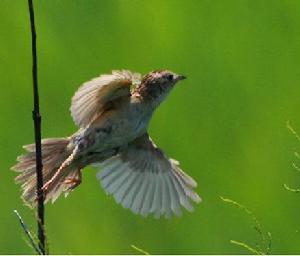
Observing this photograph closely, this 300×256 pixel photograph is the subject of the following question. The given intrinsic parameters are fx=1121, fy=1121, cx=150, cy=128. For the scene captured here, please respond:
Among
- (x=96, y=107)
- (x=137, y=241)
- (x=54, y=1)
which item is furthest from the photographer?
(x=54, y=1)

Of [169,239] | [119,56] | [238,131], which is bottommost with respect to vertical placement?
[169,239]

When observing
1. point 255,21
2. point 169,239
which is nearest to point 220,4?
point 255,21

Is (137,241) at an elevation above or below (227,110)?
below

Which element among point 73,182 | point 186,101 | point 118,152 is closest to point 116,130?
point 118,152

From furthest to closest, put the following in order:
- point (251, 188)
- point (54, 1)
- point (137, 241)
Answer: point (54, 1), point (251, 188), point (137, 241)

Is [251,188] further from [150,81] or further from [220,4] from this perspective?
[150,81]

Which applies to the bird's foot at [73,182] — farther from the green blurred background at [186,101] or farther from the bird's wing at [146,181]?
the green blurred background at [186,101]

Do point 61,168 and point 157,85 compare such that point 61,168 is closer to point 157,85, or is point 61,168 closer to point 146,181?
point 157,85

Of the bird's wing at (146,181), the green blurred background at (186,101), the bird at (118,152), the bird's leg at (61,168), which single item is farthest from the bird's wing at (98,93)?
the green blurred background at (186,101)
